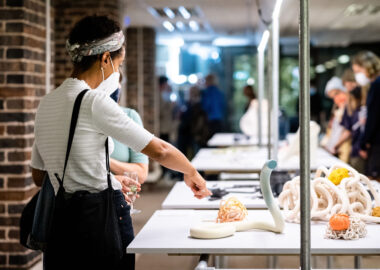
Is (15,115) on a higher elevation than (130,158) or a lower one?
higher

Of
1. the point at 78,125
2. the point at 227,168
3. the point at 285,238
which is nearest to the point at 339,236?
the point at 285,238

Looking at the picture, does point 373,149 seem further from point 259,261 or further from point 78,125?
point 78,125

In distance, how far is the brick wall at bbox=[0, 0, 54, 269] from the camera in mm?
4156

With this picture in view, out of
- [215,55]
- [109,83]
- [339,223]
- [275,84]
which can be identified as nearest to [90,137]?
[109,83]

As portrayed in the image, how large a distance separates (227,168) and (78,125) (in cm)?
235

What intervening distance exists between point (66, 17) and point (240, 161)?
3.19 meters

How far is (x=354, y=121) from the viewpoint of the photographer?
6551 mm

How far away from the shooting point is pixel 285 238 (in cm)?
215

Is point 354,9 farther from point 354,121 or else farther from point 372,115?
point 372,115

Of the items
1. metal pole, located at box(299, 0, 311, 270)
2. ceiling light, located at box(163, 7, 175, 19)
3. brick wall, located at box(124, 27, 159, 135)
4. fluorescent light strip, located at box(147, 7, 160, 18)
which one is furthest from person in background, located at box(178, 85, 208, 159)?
metal pole, located at box(299, 0, 311, 270)

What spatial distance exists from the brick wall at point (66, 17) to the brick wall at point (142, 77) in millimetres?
3759

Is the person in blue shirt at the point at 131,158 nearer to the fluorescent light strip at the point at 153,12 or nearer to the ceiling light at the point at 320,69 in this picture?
the fluorescent light strip at the point at 153,12

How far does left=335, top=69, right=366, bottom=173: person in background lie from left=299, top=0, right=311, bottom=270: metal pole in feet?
15.1

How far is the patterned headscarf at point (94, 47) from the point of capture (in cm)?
217
